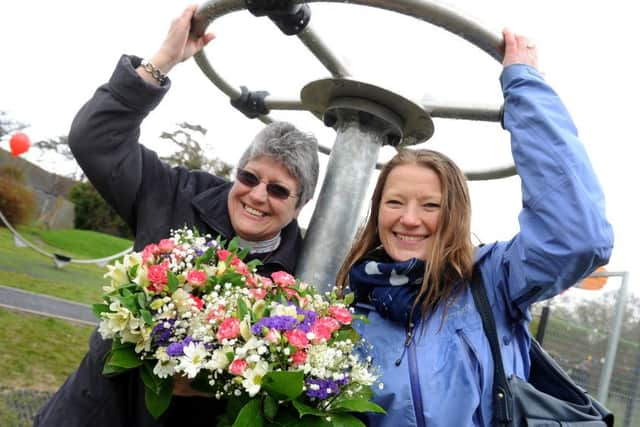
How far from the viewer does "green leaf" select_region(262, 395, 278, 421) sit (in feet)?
4.88

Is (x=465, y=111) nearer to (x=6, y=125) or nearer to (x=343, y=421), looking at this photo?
(x=343, y=421)

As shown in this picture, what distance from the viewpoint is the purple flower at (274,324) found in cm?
154

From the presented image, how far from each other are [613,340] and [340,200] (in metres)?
6.18

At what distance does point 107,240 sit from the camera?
25.5 metres

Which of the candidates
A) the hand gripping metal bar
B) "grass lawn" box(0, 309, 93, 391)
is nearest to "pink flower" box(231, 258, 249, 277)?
the hand gripping metal bar

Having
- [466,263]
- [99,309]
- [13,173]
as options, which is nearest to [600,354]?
[466,263]

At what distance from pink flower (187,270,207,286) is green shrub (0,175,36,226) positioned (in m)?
23.9

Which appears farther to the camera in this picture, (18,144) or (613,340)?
(18,144)

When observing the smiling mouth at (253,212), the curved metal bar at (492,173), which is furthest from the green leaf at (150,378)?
the curved metal bar at (492,173)

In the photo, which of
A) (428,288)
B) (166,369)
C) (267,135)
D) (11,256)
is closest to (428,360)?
(428,288)

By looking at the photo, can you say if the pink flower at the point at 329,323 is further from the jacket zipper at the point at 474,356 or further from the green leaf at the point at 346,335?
the jacket zipper at the point at 474,356

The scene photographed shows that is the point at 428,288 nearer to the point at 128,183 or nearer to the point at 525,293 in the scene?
the point at 525,293

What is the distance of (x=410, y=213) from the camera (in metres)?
2.03

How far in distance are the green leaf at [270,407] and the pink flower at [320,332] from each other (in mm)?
194
